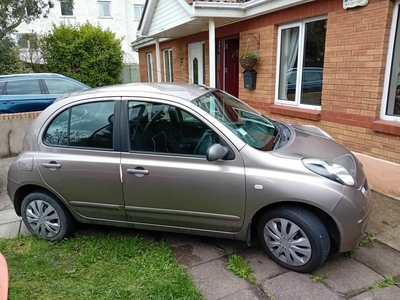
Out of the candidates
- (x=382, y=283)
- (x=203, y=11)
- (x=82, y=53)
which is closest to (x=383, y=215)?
(x=382, y=283)

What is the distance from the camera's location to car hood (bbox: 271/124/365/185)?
2.81 meters

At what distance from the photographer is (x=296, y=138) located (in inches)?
128

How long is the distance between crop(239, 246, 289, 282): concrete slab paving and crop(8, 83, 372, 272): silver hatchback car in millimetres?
81

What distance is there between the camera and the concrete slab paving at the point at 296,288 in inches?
98.4

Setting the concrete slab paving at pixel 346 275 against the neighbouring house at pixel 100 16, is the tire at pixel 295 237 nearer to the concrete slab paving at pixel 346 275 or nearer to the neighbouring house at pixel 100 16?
the concrete slab paving at pixel 346 275

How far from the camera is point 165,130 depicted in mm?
3002

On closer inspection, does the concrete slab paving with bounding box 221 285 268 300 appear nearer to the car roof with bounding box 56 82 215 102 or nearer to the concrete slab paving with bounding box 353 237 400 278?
the concrete slab paving with bounding box 353 237 400 278

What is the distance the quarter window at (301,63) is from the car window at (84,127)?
154 inches

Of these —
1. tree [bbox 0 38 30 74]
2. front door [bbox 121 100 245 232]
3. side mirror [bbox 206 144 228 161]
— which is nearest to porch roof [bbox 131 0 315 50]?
front door [bbox 121 100 245 232]

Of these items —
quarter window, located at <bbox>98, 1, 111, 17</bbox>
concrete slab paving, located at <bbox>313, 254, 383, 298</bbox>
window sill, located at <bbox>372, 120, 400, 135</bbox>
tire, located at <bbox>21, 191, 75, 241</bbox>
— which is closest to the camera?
concrete slab paving, located at <bbox>313, 254, 383, 298</bbox>

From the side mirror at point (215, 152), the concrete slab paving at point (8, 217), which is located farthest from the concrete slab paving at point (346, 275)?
the concrete slab paving at point (8, 217)

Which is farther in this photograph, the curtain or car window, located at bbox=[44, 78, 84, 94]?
car window, located at bbox=[44, 78, 84, 94]

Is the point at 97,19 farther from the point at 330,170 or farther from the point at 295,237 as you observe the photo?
the point at 295,237

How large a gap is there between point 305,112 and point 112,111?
3.68 meters
